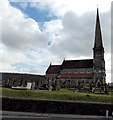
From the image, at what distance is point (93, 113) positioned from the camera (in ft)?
72.6

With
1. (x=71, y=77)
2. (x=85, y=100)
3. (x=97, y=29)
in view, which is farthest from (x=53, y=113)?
(x=97, y=29)

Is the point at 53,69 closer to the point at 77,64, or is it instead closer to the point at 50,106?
the point at 77,64

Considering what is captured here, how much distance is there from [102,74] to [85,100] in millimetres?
40343

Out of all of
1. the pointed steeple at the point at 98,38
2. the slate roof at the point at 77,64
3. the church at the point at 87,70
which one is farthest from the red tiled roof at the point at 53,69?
the pointed steeple at the point at 98,38

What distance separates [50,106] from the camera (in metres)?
22.1

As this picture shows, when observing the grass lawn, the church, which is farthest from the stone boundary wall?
the church

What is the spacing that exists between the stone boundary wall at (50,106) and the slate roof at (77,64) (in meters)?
43.7

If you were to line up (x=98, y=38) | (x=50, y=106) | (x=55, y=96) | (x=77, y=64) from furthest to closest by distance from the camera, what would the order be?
(x=77, y=64) → (x=98, y=38) → (x=55, y=96) → (x=50, y=106)

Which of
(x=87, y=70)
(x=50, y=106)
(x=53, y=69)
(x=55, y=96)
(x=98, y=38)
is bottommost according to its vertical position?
(x=50, y=106)

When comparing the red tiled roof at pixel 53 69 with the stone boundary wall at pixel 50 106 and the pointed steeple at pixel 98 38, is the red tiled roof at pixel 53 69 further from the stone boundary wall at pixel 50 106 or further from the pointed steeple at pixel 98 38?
the stone boundary wall at pixel 50 106

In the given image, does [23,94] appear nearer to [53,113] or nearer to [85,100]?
[53,113]

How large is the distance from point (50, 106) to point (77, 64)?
49.1 meters

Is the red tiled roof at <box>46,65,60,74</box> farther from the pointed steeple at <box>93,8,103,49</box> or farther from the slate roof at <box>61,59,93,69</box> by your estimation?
the pointed steeple at <box>93,8,103,49</box>

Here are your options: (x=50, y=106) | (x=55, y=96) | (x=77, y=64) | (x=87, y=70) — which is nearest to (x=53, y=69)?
(x=77, y=64)
